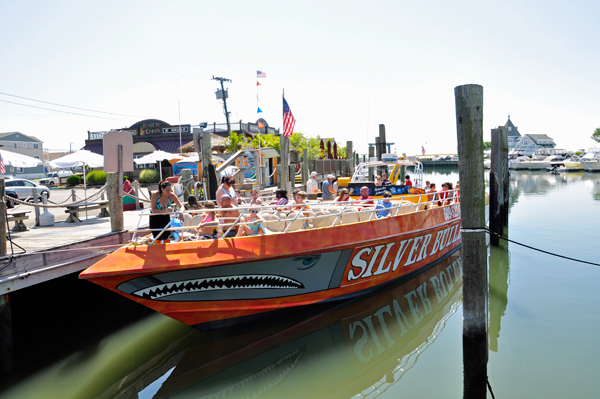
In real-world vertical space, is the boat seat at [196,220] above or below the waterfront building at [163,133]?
below

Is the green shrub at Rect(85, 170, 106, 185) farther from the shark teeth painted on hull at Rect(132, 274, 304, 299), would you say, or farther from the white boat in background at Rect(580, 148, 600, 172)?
the white boat in background at Rect(580, 148, 600, 172)

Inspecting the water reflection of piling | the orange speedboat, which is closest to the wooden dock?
the orange speedboat

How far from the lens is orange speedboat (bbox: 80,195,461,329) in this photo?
18.6ft

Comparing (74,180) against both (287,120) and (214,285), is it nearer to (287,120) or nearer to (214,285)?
(287,120)

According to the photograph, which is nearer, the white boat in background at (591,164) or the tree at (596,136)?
the white boat in background at (591,164)

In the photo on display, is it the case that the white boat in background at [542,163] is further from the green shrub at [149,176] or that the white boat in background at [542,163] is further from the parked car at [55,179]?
the parked car at [55,179]

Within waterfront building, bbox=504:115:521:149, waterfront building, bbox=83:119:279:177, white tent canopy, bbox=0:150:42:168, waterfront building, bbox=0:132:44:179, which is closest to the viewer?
white tent canopy, bbox=0:150:42:168

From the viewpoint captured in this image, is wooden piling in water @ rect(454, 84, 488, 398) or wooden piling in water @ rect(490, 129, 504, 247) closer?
wooden piling in water @ rect(454, 84, 488, 398)

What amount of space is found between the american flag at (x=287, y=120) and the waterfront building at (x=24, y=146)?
149 feet

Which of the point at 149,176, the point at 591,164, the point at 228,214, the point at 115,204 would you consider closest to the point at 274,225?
the point at 228,214

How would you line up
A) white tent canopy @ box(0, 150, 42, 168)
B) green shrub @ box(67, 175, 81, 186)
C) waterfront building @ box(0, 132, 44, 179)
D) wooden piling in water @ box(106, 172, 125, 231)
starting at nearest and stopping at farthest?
wooden piling in water @ box(106, 172, 125, 231), white tent canopy @ box(0, 150, 42, 168), green shrub @ box(67, 175, 81, 186), waterfront building @ box(0, 132, 44, 179)

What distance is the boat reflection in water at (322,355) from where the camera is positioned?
17.5 feet

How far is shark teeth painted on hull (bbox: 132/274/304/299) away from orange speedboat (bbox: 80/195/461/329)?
13 mm

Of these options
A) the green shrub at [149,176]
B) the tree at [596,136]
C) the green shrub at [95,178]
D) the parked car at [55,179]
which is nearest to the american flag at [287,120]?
the green shrub at [149,176]
